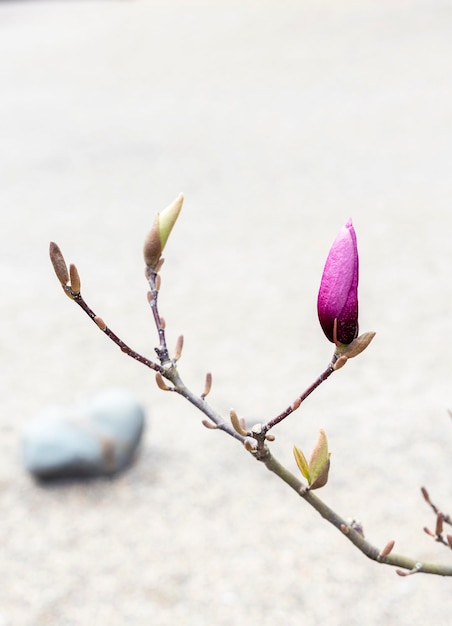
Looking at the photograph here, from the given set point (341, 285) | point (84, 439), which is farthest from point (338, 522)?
point (84, 439)

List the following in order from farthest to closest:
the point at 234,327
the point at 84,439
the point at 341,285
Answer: the point at 234,327 → the point at 84,439 → the point at 341,285

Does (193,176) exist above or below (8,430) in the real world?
above

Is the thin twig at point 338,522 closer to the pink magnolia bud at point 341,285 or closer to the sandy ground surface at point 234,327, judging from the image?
the pink magnolia bud at point 341,285

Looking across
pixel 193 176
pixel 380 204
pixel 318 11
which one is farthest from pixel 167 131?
pixel 318 11

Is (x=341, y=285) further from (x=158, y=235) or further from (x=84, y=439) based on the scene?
(x=84, y=439)

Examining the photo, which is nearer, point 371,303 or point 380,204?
point 371,303

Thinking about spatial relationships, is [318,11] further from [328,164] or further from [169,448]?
[169,448]
